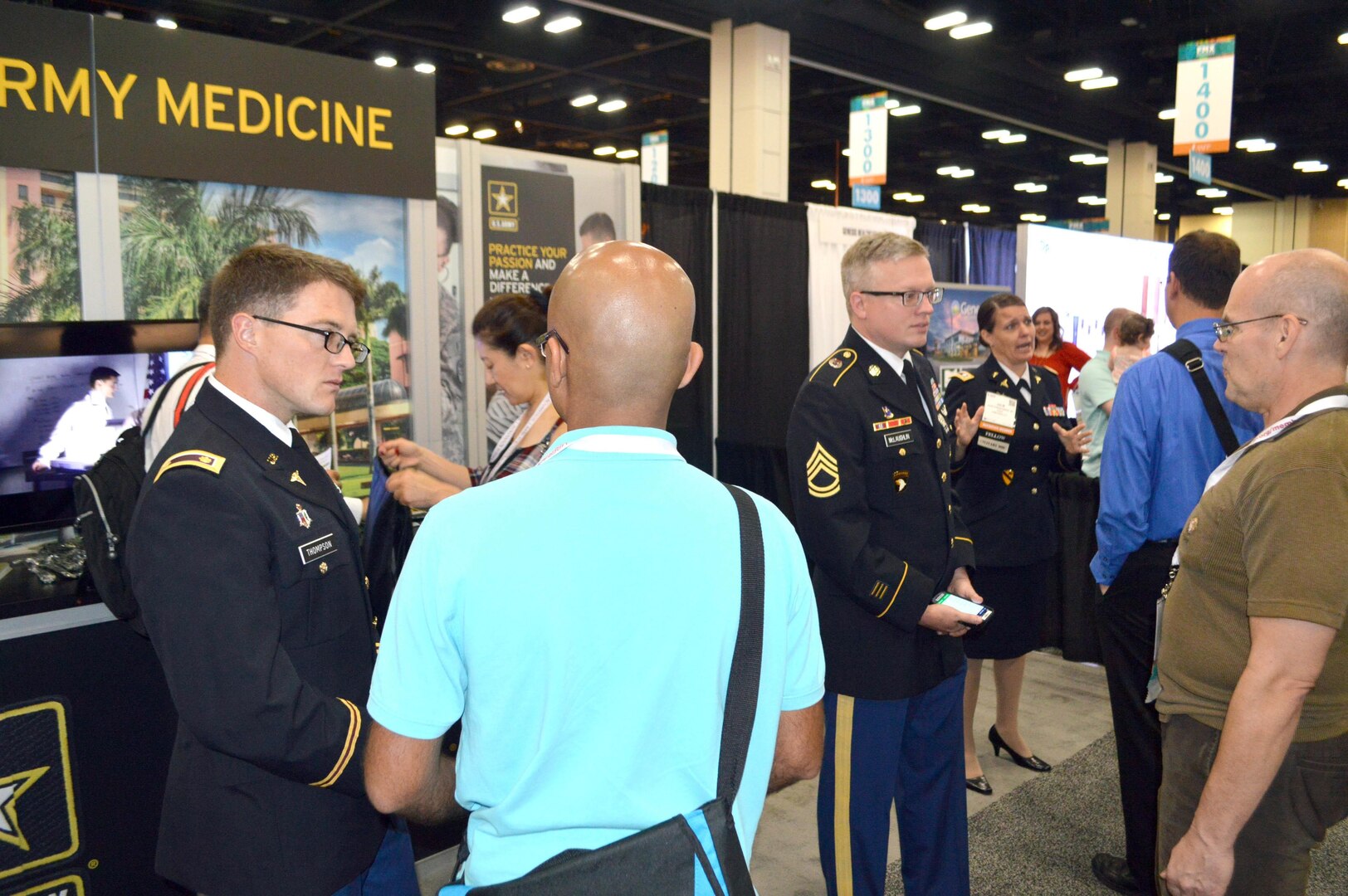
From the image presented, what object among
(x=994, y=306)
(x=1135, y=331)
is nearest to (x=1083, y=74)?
(x=1135, y=331)

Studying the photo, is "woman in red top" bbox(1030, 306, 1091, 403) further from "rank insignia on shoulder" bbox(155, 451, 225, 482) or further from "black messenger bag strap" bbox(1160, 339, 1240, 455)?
"rank insignia on shoulder" bbox(155, 451, 225, 482)

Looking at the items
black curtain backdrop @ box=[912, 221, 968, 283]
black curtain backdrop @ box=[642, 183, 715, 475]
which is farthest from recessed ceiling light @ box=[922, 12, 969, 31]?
black curtain backdrop @ box=[642, 183, 715, 475]

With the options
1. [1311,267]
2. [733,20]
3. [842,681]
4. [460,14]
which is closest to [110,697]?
[842,681]

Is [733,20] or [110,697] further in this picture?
[733,20]

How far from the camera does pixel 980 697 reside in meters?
4.15

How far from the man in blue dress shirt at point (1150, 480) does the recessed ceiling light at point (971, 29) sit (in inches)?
256

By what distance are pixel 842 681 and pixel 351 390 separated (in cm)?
233

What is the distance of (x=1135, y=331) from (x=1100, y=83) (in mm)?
6986

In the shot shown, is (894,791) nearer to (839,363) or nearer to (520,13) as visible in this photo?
(839,363)

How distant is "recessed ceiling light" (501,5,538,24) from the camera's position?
7945 millimetres

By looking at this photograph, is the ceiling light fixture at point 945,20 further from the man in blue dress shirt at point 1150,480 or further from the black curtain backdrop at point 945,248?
the man in blue dress shirt at point 1150,480

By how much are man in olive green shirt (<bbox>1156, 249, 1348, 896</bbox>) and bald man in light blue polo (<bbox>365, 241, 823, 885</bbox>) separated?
852 millimetres

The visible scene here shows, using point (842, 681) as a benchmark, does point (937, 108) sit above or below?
above

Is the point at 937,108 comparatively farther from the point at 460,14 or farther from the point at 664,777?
the point at 664,777
